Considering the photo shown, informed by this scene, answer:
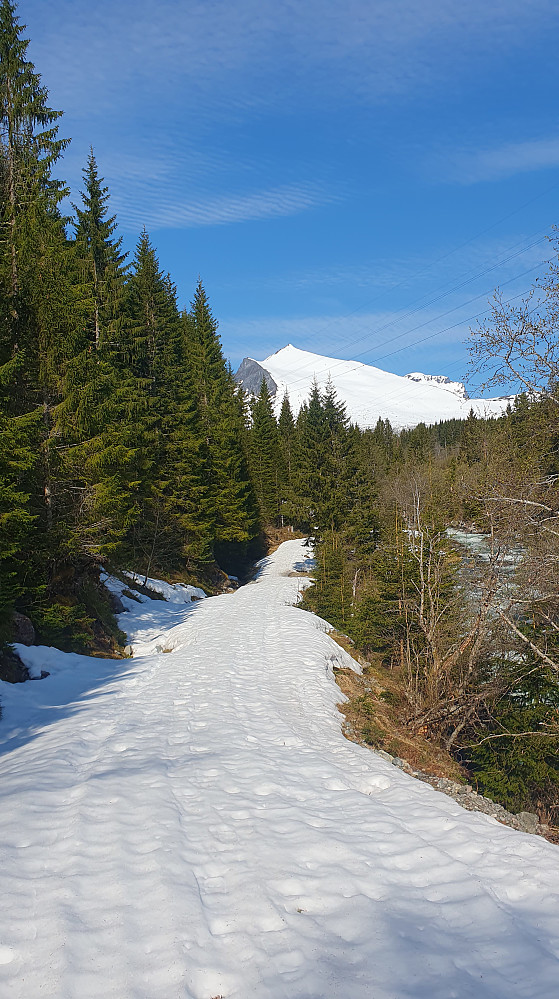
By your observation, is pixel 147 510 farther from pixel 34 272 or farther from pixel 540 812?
pixel 540 812

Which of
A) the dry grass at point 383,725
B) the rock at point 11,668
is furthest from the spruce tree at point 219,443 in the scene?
the rock at point 11,668

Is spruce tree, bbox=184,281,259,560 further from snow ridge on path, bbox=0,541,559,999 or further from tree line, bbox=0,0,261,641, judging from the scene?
snow ridge on path, bbox=0,541,559,999

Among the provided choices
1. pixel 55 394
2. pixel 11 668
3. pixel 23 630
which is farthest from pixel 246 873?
pixel 55 394

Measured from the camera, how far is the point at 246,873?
14.0 feet

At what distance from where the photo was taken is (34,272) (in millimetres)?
12570

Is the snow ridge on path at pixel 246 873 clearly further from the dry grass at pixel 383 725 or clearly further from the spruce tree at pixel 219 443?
the spruce tree at pixel 219 443

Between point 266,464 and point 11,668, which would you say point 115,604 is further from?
point 266,464

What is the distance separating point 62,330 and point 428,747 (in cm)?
1284

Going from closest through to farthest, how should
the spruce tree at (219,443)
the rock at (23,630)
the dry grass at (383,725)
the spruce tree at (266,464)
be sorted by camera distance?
the dry grass at (383,725) → the rock at (23,630) → the spruce tree at (219,443) → the spruce tree at (266,464)

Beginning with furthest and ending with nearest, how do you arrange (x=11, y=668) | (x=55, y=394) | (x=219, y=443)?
(x=219, y=443)
(x=55, y=394)
(x=11, y=668)

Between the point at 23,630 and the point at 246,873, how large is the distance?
26.7 feet

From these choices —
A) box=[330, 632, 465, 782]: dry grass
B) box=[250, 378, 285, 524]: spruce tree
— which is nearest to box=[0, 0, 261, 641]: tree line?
box=[330, 632, 465, 782]: dry grass

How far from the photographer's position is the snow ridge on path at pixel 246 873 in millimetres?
3156

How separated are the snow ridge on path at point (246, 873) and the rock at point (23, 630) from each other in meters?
2.51
